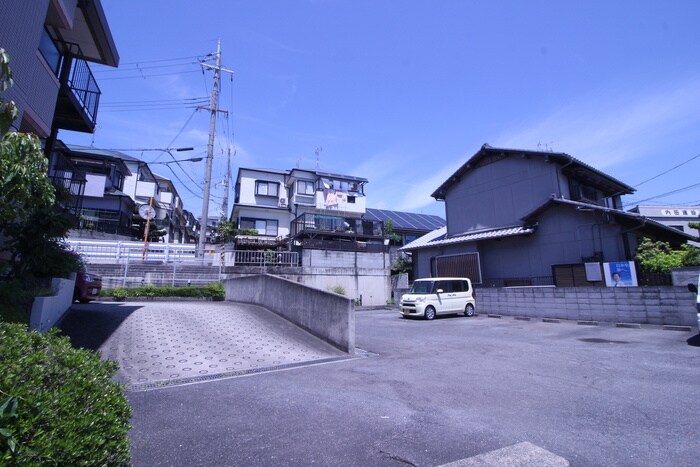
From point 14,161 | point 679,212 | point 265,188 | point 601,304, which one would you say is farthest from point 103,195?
point 679,212

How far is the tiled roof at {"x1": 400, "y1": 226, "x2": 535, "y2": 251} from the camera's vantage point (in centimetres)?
1720

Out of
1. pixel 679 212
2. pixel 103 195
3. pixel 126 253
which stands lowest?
pixel 126 253

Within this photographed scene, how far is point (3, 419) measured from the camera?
166 centimetres

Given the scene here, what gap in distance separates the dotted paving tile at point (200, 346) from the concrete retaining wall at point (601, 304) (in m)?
10.0

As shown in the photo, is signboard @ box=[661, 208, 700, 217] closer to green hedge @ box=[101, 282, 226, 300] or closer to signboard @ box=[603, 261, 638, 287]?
signboard @ box=[603, 261, 638, 287]

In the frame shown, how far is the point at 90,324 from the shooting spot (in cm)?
855

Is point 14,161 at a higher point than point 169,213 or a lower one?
lower

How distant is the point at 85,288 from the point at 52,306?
462cm

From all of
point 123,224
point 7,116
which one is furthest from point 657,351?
point 123,224

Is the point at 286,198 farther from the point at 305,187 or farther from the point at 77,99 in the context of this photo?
the point at 77,99

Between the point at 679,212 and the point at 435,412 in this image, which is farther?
the point at 679,212

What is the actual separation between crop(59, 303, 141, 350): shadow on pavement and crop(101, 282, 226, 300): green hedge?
431cm

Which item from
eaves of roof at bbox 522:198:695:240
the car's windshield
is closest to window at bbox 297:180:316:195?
the car's windshield

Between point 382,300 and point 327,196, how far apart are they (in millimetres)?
12514
